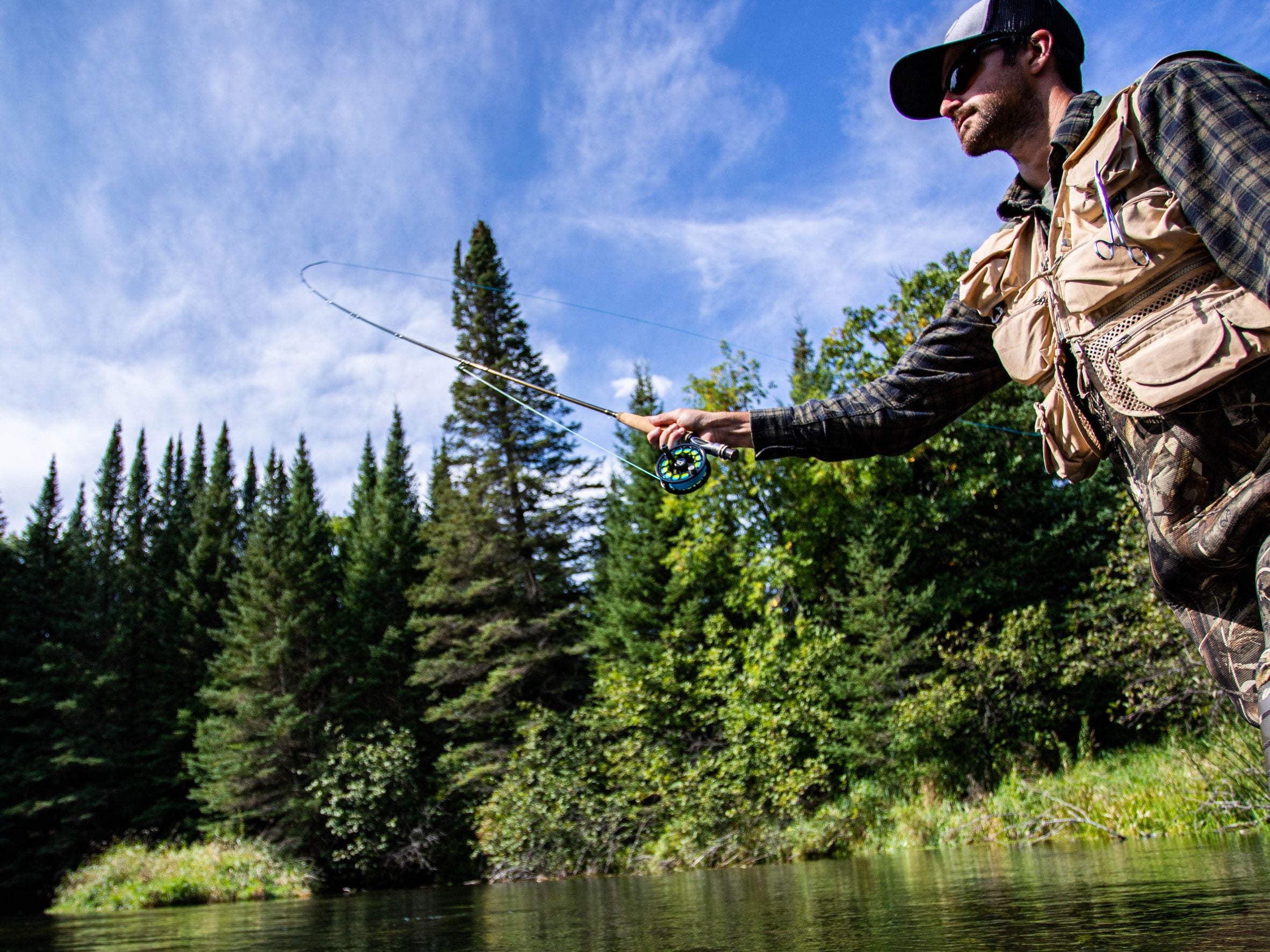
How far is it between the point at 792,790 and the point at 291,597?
17.9 m

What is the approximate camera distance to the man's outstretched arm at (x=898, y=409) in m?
2.18

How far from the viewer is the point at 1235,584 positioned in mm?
1488

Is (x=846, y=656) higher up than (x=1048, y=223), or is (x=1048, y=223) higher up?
(x=846, y=656)

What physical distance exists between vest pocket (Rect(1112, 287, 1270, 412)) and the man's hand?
0.89 meters

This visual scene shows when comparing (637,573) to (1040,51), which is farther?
(637,573)

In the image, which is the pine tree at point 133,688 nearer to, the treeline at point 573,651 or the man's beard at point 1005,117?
the treeline at point 573,651

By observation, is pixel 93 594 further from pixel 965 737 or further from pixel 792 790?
pixel 965 737

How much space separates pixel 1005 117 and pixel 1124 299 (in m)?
0.50

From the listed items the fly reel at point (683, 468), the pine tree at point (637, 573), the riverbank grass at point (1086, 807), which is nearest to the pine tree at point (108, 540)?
the pine tree at point (637, 573)

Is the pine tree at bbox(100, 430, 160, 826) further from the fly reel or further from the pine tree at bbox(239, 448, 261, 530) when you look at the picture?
the fly reel

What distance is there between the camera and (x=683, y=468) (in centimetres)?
257

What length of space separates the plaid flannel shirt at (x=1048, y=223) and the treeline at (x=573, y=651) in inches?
393

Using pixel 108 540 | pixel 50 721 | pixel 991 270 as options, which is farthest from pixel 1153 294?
pixel 108 540

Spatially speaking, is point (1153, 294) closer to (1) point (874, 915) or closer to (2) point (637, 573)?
(1) point (874, 915)
